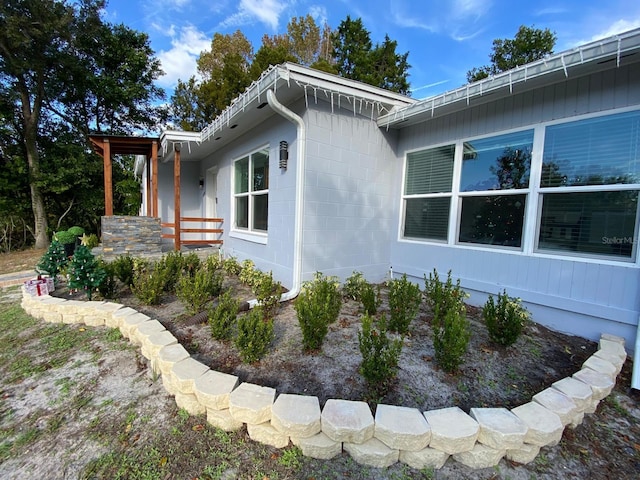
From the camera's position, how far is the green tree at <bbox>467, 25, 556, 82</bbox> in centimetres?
1333

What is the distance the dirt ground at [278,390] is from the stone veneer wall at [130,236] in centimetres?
328

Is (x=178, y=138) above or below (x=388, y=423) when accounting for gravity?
above

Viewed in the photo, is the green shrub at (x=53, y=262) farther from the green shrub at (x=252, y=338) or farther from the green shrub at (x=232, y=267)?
the green shrub at (x=252, y=338)

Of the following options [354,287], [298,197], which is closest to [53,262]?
[298,197]

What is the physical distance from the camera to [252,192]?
5395 mm

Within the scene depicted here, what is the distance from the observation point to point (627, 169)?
2.73 m

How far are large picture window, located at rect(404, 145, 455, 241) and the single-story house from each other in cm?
2

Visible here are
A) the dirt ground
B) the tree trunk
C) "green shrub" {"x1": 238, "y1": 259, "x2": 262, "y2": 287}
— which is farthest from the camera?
the tree trunk

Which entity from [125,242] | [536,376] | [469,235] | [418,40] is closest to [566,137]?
Result: [469,235]

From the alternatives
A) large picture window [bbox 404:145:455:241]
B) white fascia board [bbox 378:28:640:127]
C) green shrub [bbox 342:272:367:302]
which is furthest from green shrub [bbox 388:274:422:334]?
white fascia board [bbox 378:28:640:127]

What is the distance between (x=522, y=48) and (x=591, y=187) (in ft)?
51.5

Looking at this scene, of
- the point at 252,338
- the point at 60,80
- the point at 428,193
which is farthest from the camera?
the point at 60,80

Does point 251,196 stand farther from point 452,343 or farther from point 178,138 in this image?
point 452,343

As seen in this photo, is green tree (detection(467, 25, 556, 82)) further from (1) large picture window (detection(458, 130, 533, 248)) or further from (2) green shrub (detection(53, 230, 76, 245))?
(2) green shrub (detection(53, 230, 76, 245))
